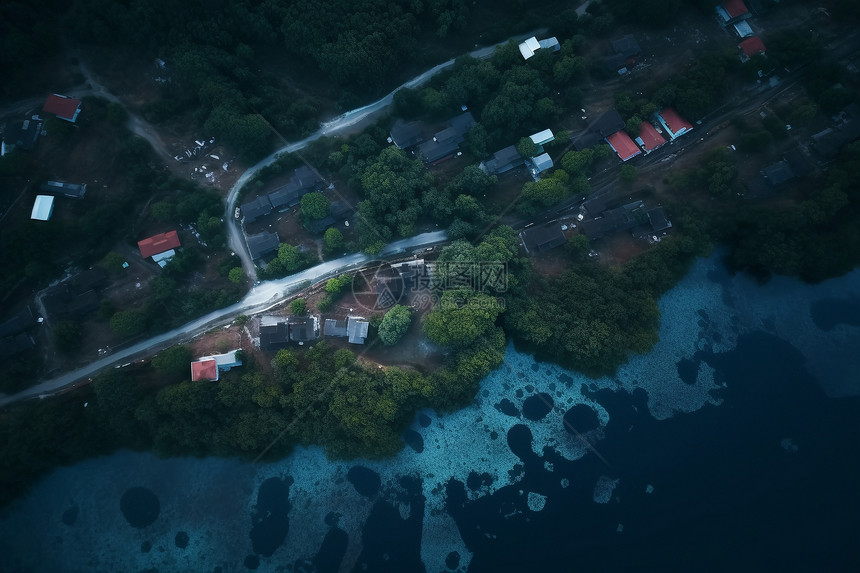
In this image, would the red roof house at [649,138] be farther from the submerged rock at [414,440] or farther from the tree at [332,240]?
the submerged rock at [414,440]

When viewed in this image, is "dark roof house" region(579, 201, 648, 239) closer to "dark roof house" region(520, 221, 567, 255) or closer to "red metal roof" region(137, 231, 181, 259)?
"dark roof house" region(520, 221, 567, 255)

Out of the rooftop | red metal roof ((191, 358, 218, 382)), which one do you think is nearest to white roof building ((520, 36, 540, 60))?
the rooftop

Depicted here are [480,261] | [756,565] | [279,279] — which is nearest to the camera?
[756,565]

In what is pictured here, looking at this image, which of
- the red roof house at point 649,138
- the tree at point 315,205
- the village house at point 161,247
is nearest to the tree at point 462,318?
the tree at point 315,205

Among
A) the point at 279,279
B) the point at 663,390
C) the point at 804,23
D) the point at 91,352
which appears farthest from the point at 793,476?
the point at 91,352

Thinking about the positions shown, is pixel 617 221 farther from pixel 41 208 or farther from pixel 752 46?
pixel 41 208

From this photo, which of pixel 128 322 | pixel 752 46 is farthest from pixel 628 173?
pixel 128 322

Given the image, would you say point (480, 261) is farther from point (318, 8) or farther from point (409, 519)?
point (318, 8)
